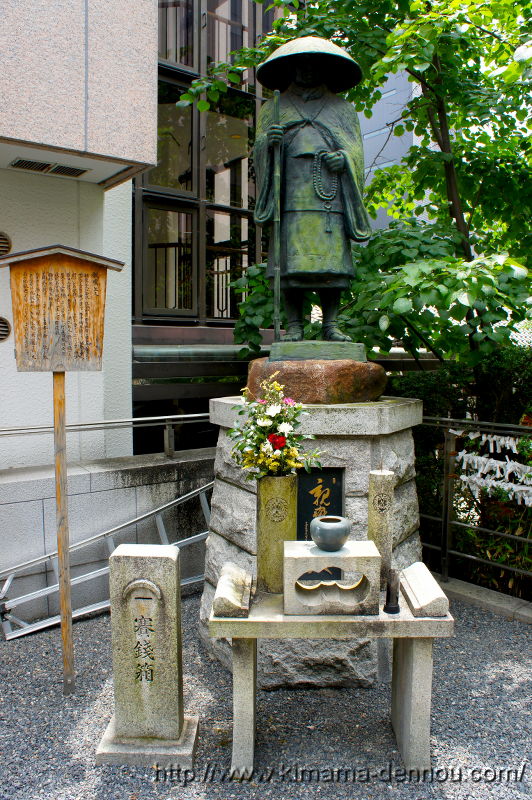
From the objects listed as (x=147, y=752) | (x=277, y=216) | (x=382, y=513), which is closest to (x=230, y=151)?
(x=277, y=216)

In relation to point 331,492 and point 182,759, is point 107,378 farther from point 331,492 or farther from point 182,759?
point 182,759

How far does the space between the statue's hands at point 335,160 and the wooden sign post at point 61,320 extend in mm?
1841

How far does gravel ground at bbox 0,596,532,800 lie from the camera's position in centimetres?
321

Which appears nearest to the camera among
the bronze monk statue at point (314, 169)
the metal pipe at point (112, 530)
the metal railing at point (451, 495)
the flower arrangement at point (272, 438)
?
the flower arrangement at point (272, 438)

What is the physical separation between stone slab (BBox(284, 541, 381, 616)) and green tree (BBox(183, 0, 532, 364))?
1.98 metres

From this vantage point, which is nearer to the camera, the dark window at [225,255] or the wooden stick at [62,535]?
the wooden stick at [62,535]

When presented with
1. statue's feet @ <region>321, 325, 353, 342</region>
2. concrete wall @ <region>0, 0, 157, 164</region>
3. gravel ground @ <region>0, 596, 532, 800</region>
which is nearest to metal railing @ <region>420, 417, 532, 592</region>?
gravel ground @ <region>0, 596, 532, 800</region>

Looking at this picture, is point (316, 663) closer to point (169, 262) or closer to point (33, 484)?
point (33, 484)

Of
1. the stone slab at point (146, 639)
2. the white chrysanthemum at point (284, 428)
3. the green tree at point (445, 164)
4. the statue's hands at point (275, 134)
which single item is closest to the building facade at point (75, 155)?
the green tree at point (445, 164)

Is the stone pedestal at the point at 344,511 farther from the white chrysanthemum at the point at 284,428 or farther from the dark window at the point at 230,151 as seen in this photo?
the dark window at the point at 230,151

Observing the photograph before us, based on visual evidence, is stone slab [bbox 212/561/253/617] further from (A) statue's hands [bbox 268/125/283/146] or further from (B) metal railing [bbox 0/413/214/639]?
(A) statue's hands [bbox 268/125/283/146]

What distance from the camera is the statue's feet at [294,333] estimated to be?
4.94 meters

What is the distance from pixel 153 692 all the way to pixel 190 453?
3452mm

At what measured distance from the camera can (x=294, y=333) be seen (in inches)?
196
